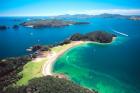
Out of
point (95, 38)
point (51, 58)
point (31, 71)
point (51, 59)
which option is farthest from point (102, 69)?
point (95, 38)

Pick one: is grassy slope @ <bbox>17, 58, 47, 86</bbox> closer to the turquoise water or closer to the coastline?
the coastline

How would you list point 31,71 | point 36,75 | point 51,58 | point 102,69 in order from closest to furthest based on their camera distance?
point 36,75 < point 31,71 < point 102,69 < point 51,58

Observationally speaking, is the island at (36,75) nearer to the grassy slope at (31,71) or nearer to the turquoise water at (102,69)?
the grassy slope at (31,71)

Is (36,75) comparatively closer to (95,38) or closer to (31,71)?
(31,71)

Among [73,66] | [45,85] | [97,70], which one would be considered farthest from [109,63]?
[45,85]

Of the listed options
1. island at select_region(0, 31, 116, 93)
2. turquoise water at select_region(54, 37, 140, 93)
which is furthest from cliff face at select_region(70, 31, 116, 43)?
turquoise water at select_region(54, 37, 140, 93)

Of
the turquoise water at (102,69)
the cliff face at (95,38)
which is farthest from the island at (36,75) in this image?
the cliff face at (95,38)

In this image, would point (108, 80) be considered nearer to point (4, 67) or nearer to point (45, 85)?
point (45, 85)

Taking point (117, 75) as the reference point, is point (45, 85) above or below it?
above

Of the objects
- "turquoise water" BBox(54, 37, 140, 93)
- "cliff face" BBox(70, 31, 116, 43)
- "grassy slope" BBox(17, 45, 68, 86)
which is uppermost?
"cliff face" BBox(70, 31, 116, 43)
